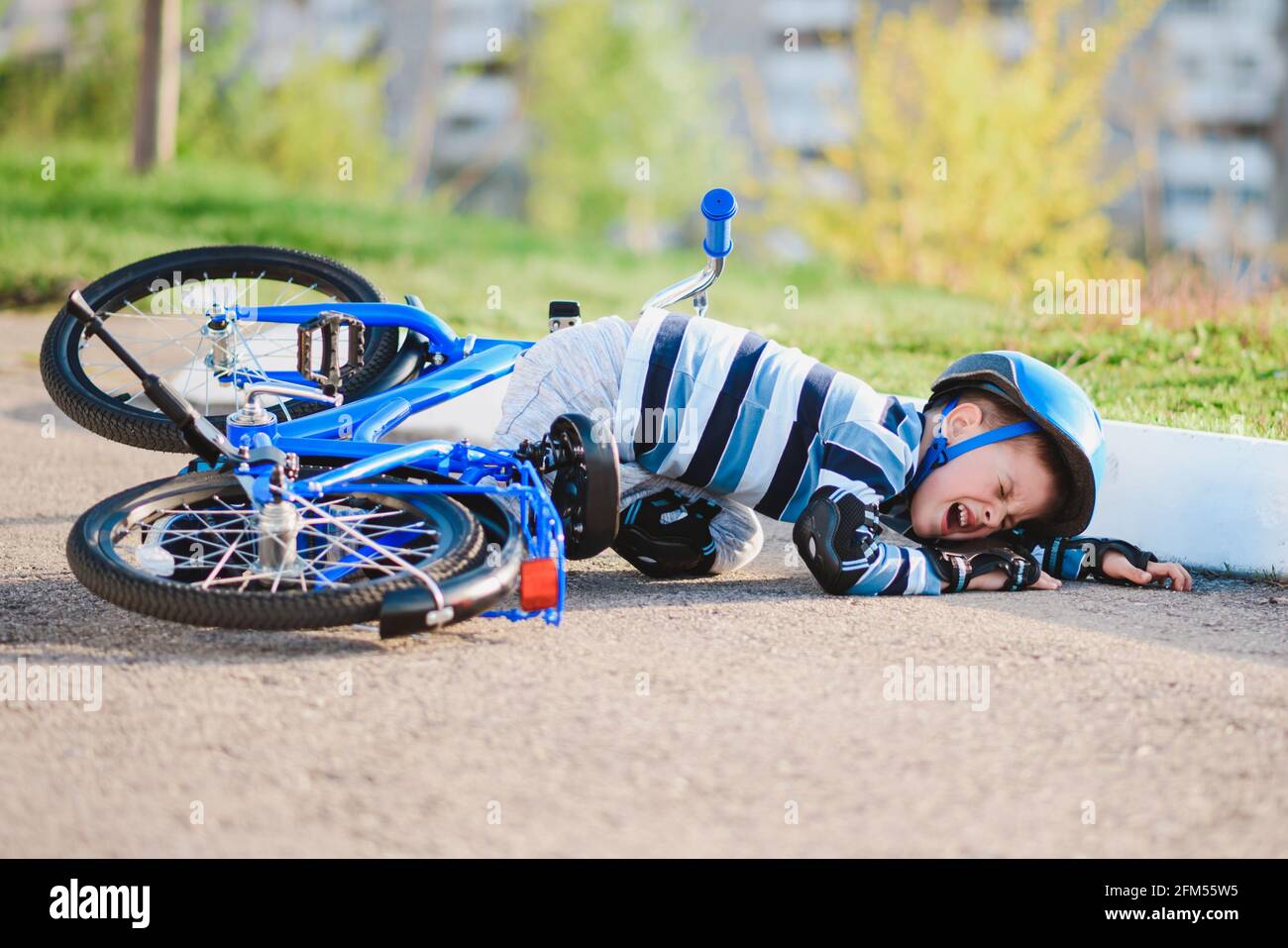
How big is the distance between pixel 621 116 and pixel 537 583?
88.1 feet

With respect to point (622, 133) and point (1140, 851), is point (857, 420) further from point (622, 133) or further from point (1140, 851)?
point (622, 133)

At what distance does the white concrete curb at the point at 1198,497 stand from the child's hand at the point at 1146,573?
1.15ft

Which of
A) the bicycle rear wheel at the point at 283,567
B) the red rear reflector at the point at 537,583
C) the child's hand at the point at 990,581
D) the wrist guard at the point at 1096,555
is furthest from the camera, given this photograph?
the wrist guard at the point at 1096,555

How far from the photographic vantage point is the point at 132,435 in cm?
410

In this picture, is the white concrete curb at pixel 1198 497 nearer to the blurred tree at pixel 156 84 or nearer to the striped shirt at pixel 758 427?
the striped shirt at pixel 758 427

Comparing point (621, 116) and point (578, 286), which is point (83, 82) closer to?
point (578, 286)

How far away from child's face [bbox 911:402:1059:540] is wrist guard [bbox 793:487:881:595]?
295 mm

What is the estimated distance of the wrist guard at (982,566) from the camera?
3896 millimetres

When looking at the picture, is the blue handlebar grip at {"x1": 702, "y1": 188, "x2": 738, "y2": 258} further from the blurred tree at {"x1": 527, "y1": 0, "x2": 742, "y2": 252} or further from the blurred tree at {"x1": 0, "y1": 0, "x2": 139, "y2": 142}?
the blurred tree at {"x1": 527, "y1": 0, "x2": 742, "y2": 252}

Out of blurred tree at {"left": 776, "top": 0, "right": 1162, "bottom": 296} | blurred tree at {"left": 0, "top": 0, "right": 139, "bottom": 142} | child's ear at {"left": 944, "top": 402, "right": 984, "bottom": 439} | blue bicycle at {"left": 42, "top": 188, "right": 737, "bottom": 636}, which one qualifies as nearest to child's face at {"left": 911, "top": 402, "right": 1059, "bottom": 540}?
child's ear at {"left": 944, "top": 402, "right": 984, "bottom": 439}

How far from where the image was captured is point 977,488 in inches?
153

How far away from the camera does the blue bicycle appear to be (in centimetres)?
314

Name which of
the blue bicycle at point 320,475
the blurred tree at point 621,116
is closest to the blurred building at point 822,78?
the blurred tree at point 621,116
